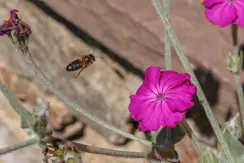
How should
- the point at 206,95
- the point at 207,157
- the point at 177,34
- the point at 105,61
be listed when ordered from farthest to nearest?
the point at 105,61, the point at 206,95, the point at 177,34, the point at 207,157

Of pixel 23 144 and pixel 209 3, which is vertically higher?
pixel 209 3

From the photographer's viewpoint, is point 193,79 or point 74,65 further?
point 74,65

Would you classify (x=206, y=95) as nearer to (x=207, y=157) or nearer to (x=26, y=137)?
(x=207, y=157)

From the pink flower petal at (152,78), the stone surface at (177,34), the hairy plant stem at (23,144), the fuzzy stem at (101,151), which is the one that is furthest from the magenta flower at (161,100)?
the stone surface at (177,34)

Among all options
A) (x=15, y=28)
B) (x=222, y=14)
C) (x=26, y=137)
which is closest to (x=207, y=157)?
(x=222, y=14)

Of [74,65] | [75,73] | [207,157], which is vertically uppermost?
[75,73]

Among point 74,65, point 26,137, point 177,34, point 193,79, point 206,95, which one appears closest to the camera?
point 193,79

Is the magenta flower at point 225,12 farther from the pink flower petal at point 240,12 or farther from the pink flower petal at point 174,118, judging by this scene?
the pink flower petal at point 174,118

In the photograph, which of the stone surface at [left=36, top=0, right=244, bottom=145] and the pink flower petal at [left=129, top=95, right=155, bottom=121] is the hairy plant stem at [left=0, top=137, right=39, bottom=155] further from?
the stone surface at [left=36, top=0, right=244, bottom=145]
